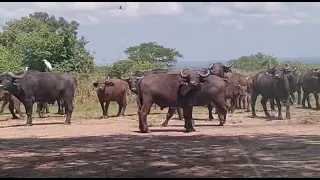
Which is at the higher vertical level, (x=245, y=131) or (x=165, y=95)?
(x=165, y=95)

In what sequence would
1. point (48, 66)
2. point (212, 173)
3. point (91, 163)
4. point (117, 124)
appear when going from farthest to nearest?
point (48, 66)
point (117, 124)
point (91, 163)
point (212, 173)

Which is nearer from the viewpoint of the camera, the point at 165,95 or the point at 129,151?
the point at 129,151

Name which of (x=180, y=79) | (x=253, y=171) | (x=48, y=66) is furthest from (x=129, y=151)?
(x=48, y=66)

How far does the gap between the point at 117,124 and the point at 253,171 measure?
11651 mm

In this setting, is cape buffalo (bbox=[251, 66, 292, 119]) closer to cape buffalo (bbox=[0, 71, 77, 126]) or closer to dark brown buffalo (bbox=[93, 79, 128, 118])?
dark brown buffalo (bbox=[93, 79, 128, 118])

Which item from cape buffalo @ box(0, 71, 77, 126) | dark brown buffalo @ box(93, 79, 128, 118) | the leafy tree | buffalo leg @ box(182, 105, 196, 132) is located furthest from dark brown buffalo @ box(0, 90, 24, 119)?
buffalo leg @ box(182, 105, 196, 132)

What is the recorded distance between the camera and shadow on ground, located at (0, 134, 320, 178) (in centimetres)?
988

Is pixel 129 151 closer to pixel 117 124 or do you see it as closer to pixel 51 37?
pixel 117 124

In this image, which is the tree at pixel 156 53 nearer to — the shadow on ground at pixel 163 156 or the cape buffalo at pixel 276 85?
the cape buffalo at pixel 276 85

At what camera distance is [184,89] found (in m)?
17.1

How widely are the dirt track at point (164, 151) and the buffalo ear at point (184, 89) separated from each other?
45.9 inches

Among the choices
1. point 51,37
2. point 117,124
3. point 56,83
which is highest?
point 51,37

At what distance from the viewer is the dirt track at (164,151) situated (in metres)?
10.0

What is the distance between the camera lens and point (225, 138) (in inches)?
592
